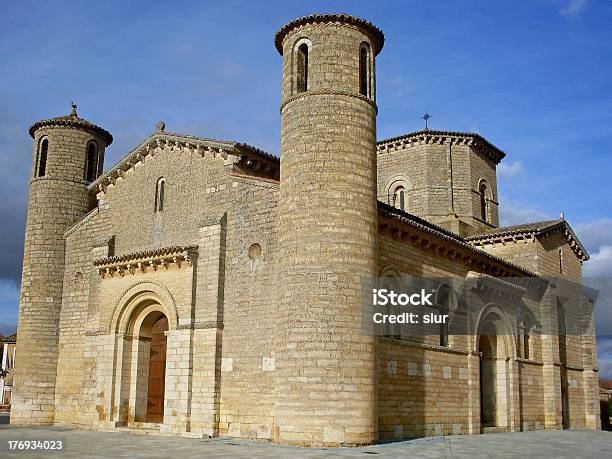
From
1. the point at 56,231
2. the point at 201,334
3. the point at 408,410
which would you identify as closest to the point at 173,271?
the point at 201,334

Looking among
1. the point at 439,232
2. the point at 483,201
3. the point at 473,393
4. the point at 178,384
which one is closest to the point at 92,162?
the point at 178,384

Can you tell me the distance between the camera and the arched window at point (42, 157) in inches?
910

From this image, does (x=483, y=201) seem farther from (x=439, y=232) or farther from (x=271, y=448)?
(x=271, y=448)

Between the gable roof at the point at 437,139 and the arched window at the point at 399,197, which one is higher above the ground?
the gable roof at the point at 437,139

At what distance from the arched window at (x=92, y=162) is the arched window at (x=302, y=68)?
966 centimetres

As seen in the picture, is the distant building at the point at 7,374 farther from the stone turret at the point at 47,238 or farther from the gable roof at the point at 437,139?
the gable roof at the point at 437,139

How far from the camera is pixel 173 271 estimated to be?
61.7 feet

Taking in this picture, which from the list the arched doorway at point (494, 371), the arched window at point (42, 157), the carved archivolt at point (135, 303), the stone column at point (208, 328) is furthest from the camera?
the arched window at point (42, 157)

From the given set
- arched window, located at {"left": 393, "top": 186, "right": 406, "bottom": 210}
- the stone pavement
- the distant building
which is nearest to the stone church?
the stone pavement

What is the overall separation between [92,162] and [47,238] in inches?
124

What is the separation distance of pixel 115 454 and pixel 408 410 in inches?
308

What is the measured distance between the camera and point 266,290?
55.5 ft

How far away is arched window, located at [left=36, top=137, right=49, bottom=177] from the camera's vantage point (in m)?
23.1

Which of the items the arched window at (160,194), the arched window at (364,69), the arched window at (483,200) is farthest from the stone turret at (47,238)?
the arched window at (483,200)
